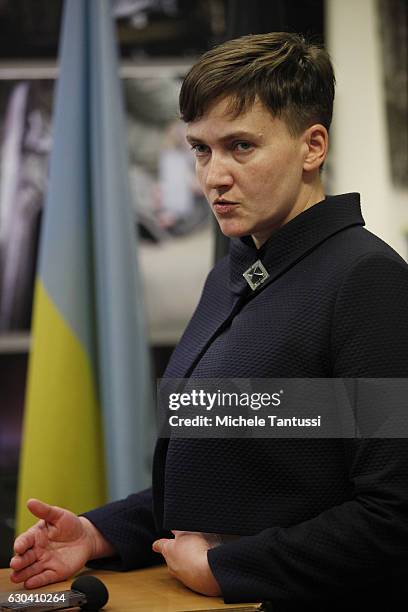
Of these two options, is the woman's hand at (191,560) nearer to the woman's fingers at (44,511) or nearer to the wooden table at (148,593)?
the wooden table at (148,593)

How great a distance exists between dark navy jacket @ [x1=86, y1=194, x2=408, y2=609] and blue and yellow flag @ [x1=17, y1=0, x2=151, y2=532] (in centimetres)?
102

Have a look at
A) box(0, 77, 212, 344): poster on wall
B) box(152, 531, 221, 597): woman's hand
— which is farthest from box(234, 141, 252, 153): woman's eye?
box(0, 77, 212, 344): poster on wall

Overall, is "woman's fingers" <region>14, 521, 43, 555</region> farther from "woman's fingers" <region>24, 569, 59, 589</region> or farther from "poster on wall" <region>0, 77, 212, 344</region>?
"poster on wall" <region>0, 77, 212, 344</region>

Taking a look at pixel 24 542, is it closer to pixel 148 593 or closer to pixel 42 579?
pixel 42 579

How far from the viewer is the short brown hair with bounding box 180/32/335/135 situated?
1.04m

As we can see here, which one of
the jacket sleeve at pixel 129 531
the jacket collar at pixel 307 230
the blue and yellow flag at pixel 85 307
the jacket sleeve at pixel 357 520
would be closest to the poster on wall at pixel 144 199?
the blue and yellow flag at pixel 85 307

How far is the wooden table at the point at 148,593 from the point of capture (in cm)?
96

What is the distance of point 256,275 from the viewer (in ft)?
3.71

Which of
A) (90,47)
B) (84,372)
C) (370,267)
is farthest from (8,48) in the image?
(370,267)

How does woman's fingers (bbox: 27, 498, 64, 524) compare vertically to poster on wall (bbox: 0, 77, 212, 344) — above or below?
below

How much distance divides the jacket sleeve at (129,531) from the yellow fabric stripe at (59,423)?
0.87 metres

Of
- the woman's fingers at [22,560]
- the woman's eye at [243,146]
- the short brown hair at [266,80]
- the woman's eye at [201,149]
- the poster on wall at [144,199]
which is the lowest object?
the woman's fingers at [22,560]

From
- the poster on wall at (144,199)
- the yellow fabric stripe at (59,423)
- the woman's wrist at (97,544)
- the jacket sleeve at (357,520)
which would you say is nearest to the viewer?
the jacket sleeve at (357,520)

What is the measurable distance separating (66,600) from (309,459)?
0.30 metres
